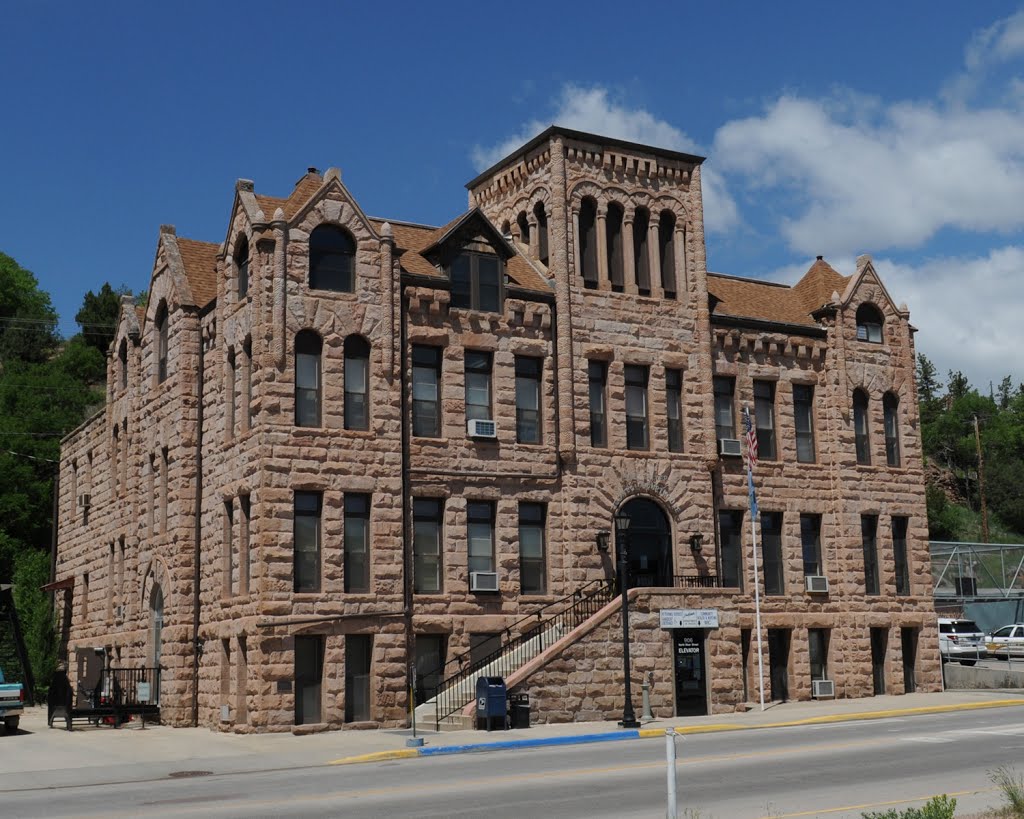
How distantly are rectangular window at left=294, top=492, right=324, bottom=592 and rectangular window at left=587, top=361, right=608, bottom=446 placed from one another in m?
7.93

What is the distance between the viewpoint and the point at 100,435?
143 ft

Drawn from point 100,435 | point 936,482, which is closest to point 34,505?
point 100,435

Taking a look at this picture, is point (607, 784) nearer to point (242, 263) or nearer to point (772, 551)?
point (242, 263)

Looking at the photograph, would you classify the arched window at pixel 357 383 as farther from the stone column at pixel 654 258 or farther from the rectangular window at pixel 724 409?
the rectangular window at pixel 724 409

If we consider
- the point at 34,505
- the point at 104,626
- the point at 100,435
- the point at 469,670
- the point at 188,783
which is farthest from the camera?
the point at 34,505

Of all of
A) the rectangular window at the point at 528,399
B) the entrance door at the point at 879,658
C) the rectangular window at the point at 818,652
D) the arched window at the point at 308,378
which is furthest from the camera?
the entrance door at the point at 879,658

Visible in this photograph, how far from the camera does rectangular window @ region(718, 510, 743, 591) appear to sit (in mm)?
35312

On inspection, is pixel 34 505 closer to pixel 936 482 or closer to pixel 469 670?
pixel 469 670

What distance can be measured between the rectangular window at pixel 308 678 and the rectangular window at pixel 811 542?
15109 millimetres

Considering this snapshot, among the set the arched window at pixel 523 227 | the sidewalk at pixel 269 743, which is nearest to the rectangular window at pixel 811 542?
the sidewalk at pixel 269 743

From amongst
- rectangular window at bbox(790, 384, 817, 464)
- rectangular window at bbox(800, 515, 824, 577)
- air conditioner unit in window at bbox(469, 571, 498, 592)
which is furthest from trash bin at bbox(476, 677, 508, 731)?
rectangular window at bbox(790, 384, 817, 464)

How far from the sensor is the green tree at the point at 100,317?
10094cm

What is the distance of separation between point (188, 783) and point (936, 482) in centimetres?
9629

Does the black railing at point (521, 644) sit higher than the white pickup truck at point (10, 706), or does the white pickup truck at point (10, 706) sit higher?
the black railing at point (521, 644)
